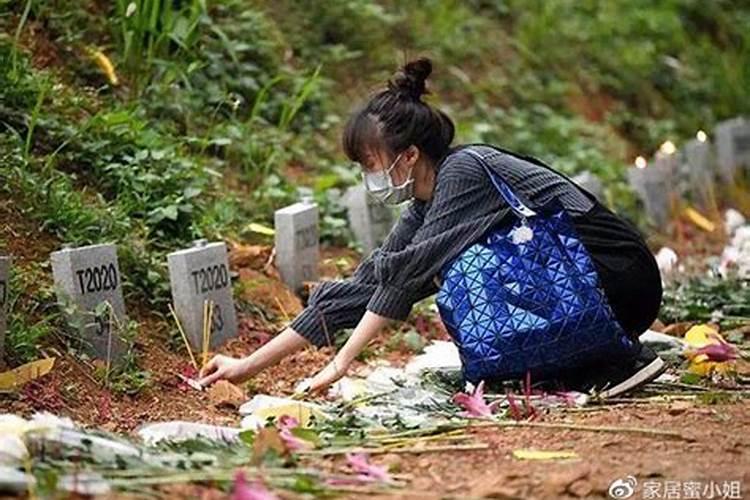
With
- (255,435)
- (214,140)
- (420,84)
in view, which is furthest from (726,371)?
(214,140)

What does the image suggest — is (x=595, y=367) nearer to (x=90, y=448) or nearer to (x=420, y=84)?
(x=420, y=84)

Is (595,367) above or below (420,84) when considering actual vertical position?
below

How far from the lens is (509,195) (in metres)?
4.43

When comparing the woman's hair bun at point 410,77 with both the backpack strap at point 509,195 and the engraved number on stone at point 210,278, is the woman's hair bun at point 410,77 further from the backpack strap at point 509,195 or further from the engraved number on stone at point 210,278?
the engraved number on stone at point 210,278

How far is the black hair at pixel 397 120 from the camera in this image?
14.7ft

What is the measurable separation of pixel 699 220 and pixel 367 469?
575 centimetres

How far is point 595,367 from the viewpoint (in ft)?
14.7

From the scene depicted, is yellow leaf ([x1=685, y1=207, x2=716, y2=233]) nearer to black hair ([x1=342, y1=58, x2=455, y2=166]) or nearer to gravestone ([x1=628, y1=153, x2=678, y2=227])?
gravestone ([x1=628, y1=153, x2=678, y2=227])

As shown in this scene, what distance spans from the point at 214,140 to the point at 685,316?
6.40 feet

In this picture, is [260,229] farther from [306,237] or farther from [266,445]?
[266,445]

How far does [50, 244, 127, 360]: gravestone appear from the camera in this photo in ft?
15.3

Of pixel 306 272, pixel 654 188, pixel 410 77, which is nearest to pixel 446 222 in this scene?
pixel 410 77

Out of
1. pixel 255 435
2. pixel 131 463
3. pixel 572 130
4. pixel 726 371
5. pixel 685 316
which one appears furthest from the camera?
pixel 572 130

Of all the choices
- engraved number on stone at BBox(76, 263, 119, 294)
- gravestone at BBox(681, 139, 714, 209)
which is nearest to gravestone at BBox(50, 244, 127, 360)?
engraved number on stone at BBox(76, 263, 119, 294)
